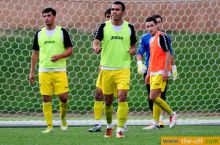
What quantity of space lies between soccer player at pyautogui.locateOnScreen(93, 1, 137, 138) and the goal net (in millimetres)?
3727

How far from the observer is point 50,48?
11625mm

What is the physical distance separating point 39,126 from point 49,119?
1228 millimetres

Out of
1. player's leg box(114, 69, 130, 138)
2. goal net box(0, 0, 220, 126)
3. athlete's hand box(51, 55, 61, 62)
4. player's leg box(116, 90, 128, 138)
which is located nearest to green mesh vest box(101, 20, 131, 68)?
player's leg box(114, 69, 130, 138)

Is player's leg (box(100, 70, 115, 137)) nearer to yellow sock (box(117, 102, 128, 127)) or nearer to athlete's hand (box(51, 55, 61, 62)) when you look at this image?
yellow sock (box(117, 102, 128, 127))

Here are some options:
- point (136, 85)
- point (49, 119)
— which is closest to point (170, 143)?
point (49, 119)

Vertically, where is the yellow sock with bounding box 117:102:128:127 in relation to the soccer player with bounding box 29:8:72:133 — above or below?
below

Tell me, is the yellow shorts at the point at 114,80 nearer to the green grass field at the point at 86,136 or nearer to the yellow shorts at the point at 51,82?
the green grass field at the point at 86,136

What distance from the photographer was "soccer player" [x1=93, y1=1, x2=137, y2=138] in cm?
1070

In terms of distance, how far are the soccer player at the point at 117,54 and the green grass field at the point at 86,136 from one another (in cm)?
42

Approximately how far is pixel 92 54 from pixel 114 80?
16.5 feet

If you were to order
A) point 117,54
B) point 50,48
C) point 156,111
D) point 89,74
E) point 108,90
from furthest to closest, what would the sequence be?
point 89,74 < point 156,111 < point 50,48 < point 108,90 < point 117,54

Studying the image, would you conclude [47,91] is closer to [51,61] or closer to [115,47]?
[51,61]

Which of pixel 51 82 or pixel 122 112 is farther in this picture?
pixel 51 82

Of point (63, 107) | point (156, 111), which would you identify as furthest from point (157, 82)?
point (63, 107)
